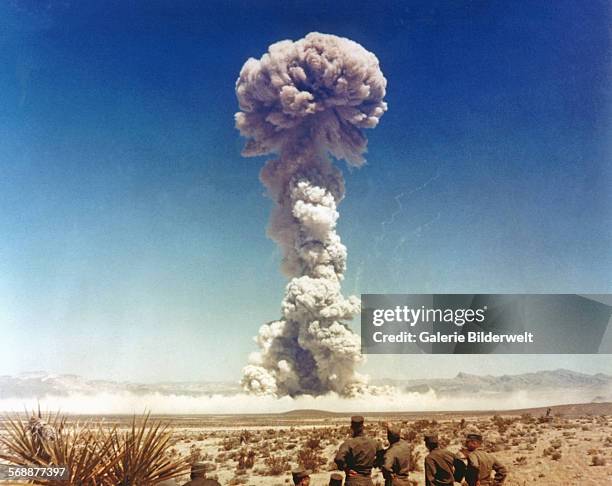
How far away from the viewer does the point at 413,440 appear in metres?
12.6

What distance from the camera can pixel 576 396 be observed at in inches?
498

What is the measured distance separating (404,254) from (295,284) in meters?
3.46

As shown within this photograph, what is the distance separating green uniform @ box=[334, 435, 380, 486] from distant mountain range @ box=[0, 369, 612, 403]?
6156 millimetres

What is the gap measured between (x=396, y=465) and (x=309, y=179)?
1107cm

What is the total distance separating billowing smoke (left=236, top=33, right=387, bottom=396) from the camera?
14.4m

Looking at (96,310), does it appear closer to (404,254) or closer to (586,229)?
(404,254)

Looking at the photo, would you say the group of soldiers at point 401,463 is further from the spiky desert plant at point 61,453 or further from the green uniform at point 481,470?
the spiky desert plant at point 61,453

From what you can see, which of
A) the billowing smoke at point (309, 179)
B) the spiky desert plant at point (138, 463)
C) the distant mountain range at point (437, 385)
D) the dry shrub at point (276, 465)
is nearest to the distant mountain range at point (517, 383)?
the distant mountain range at point (437, 385)

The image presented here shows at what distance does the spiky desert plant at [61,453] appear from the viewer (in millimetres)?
7539

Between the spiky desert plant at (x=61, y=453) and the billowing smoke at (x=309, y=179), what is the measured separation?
6196mm

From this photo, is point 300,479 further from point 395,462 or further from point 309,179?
point 309,179

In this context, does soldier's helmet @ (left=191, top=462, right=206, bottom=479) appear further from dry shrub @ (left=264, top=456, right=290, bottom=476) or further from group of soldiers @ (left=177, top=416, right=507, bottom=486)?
dry shrub @ (left=264, top=456, right=290, bottom=476)

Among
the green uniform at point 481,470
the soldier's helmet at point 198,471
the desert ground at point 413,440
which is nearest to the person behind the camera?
the soldier's helmet at point 198,471

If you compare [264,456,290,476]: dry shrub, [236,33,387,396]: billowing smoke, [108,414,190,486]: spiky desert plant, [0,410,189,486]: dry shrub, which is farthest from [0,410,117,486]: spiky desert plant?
[236,33,387,396]: billowing smoke
